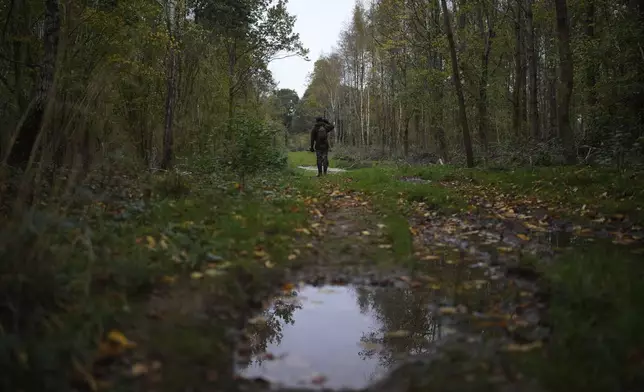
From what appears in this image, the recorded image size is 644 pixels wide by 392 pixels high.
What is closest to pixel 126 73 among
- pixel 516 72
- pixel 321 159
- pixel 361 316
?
pixel 321 159

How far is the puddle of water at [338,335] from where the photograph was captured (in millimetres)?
3115

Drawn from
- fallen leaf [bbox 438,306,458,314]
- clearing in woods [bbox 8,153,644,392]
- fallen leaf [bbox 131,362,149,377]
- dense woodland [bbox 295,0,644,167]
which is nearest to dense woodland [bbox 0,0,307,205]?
clearing in woods [bbox 8,153,644,392]

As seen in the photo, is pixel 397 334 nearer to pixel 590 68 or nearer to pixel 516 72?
pixel 590 68

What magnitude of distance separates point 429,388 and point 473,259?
3167 mm

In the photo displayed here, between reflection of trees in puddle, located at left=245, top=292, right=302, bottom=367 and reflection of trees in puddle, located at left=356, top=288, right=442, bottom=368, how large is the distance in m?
0.69

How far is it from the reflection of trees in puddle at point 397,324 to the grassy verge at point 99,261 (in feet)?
3.96

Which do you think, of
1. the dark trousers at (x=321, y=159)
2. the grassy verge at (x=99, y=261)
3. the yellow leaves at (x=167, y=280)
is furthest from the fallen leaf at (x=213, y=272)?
the dark trousers at (x=321, y=159)

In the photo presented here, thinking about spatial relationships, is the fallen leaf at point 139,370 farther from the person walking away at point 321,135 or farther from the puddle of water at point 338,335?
the person walking away at point 321,135

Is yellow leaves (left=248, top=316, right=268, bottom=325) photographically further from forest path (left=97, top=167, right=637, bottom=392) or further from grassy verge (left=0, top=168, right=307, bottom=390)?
grassy verge (left=0, top=168, right=307, bottom=390)

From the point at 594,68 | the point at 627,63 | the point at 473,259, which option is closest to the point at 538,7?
the point at 594,68

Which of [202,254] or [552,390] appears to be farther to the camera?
[202,254]

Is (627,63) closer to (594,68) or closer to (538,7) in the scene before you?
(594,68)

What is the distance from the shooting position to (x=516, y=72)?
2533 centimetres

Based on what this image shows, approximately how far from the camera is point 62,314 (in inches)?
127
